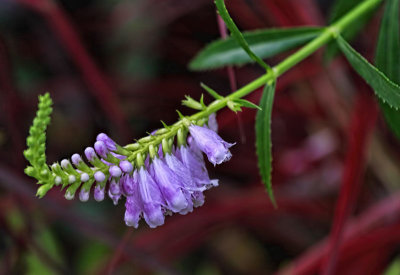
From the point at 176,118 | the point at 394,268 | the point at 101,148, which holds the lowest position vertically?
the point at 394,268

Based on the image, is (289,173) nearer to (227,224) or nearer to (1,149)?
(227,224)

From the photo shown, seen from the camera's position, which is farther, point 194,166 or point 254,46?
point 254,46

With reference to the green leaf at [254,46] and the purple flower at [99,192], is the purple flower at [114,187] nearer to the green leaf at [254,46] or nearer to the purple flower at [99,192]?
the purple flower at [99,192]

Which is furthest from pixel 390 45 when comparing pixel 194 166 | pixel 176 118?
pixel 176 118

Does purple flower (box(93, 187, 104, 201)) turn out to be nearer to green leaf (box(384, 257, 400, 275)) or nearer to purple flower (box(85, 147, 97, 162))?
purple flower (box(85, 147, 97, 162))

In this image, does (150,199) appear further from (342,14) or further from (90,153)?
(342,14)

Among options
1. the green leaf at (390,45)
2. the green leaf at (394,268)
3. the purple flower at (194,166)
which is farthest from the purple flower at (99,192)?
the green leaf at (394,268)

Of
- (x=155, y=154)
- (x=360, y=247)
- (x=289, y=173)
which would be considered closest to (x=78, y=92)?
(x=289, y=173)
